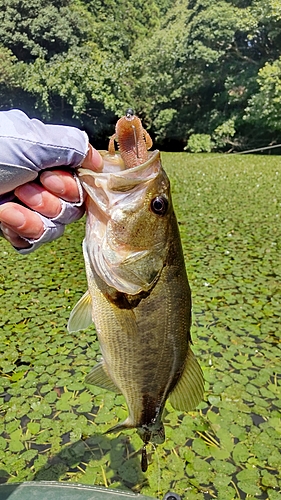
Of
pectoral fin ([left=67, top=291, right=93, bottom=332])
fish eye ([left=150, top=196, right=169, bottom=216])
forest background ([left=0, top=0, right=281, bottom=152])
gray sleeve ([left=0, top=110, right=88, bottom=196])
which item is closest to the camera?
gray sleeve ([left=0, top=110, right=88, bottom=196])

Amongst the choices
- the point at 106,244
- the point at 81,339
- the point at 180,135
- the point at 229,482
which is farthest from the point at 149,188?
the point at 180,135

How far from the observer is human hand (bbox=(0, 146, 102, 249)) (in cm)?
139

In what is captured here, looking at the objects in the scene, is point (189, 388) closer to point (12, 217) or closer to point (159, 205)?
point (159, 205)

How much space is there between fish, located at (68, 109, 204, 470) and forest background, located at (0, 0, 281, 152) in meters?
17.4

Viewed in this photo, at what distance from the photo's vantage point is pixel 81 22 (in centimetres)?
2675

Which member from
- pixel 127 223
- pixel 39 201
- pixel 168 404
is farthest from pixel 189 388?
pixel 168 404

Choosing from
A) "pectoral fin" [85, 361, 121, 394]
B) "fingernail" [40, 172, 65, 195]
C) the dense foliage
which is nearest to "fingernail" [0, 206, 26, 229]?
"fingernail" [40, 172, 65, 195]

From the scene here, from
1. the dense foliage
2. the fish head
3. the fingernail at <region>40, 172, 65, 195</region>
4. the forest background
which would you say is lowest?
the forest background

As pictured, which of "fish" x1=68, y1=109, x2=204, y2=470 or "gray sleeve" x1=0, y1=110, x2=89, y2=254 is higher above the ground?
"gray sleeve" x1=0, y1=110, x2=89, y2=254

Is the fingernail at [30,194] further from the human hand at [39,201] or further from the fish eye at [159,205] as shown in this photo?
the fish eye at [159,205]

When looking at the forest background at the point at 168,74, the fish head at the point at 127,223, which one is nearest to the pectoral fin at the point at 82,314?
the fish head at the point at 127,223

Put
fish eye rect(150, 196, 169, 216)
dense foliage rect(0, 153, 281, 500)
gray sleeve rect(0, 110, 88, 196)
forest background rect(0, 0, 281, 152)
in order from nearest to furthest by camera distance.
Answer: gray sleeve rect(0, 110, 88, 196) → fish eye rect(150, 196, 169, 216) → dense foliage rect(0, 153, 281, 500) → forest background rect(0, 0, 281, 152)

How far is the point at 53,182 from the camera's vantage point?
1397 millimetres

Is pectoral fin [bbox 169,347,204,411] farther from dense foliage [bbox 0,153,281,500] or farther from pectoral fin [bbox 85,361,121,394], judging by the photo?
dense foliage [bbox 0,153,281,500]
